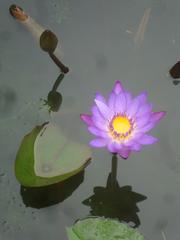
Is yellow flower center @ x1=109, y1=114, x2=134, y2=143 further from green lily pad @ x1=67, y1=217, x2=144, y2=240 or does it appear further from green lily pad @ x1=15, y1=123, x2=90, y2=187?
green lily pad @ x1=67, y1=217, x2=144, y2=240

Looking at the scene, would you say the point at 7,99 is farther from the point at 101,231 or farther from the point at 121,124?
the point at 101,231

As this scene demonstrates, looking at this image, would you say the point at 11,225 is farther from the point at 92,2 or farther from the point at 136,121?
the point at 92,2

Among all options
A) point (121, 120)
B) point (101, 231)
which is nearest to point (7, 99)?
point (121, 120)

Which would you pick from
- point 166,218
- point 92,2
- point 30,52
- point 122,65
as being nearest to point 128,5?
point 92,2

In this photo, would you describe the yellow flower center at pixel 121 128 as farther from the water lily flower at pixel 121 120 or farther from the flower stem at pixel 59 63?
the flower stem at pixel 59 63

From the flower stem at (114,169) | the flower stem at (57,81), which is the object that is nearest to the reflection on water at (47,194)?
the flower stem at (114,169)
